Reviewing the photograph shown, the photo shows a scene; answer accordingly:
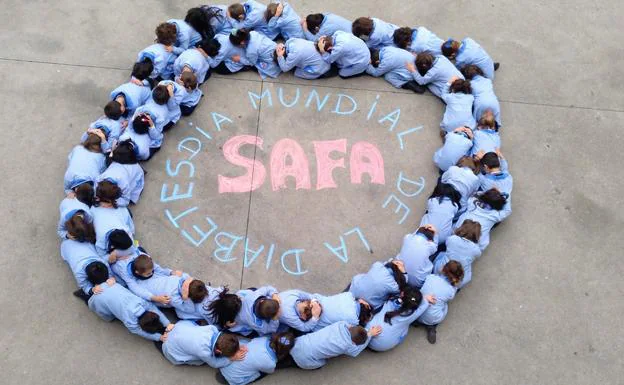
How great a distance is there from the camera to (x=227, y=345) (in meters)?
4.92

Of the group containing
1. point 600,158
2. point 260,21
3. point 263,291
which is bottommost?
point 263,291

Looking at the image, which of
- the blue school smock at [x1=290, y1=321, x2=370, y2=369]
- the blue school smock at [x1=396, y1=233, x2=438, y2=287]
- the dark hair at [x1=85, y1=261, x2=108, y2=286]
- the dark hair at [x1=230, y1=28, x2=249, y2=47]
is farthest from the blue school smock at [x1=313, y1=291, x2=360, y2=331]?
the dark hair at [x1=230, y1=28, x2=249, y2=47]

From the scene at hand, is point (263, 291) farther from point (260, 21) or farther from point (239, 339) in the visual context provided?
point (260, 21)

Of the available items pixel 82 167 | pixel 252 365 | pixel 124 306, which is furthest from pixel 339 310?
pixel 82 167

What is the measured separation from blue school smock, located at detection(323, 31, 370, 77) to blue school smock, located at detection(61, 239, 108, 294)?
128 inches

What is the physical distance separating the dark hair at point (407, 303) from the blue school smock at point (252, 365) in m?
1.06

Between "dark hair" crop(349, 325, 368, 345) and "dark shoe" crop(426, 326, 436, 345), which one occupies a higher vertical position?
"dark hair" crop(349, 325, 368, 345)

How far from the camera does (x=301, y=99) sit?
676 centimetres

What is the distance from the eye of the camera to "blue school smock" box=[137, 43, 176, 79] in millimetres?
6480

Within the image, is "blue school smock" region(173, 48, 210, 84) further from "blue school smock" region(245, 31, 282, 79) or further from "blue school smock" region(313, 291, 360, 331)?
"blue school smock" region(313, 291, 360, 331)

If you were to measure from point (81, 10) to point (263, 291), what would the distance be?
4430 mm

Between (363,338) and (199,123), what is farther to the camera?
(199,123)

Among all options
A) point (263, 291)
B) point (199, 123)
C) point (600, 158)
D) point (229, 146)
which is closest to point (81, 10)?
point (199, 123)

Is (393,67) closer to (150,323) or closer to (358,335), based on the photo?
(358,335)
